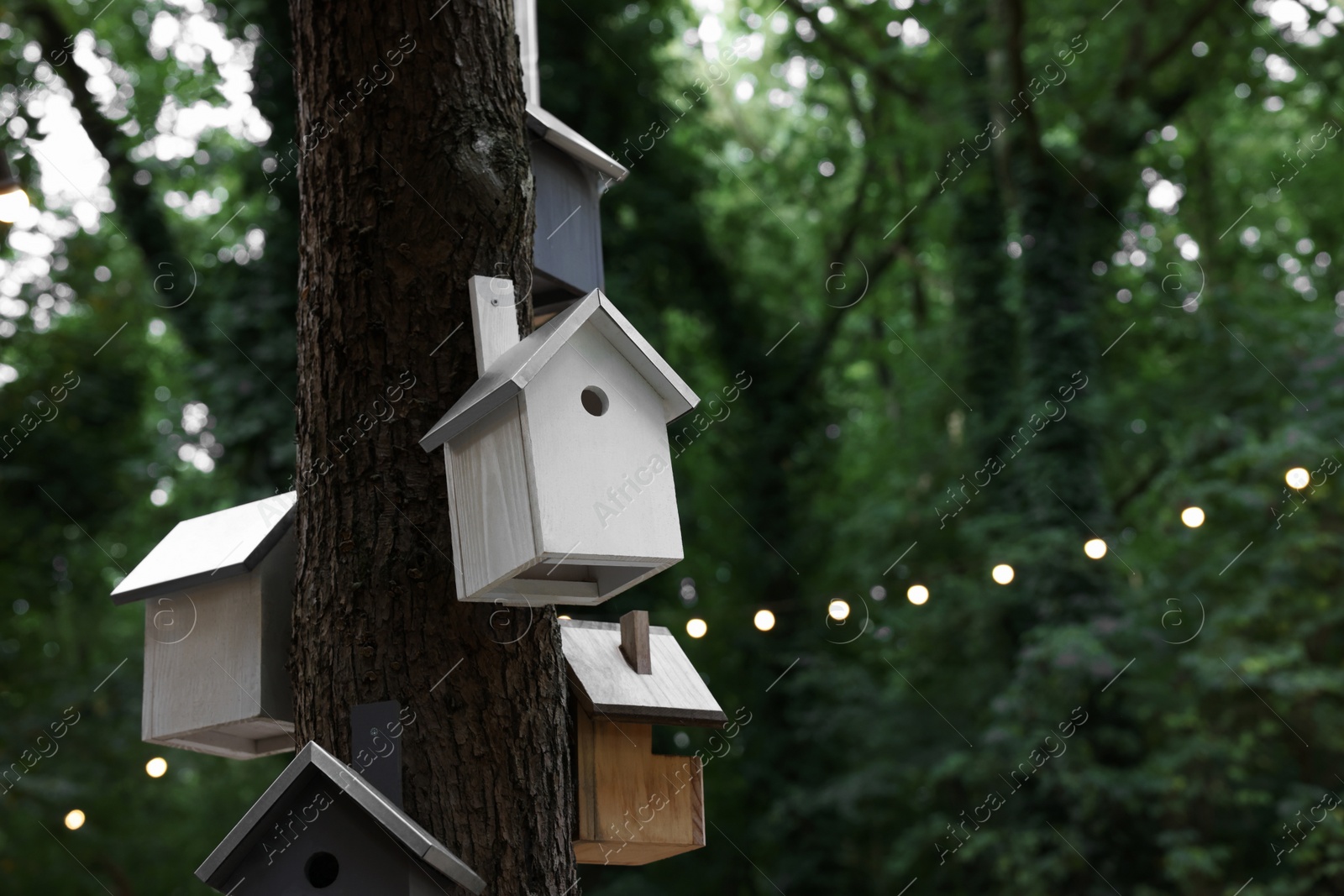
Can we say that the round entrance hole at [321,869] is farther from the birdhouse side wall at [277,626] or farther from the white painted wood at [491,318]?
the white painted wood at [491,318]

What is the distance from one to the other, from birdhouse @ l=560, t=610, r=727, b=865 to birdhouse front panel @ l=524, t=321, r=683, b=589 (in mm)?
480

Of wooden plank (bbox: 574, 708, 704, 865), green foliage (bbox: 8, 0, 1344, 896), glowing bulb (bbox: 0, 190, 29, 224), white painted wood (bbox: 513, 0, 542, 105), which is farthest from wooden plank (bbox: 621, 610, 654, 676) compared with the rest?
green foliage (bbox: 8, 0, 1344, 896)

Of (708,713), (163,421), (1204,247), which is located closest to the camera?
(708,713)

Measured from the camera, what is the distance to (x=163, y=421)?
10023 mm

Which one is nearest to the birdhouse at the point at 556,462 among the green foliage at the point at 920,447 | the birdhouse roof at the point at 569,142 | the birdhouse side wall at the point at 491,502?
the birdhouse side wall at the point at 491,502

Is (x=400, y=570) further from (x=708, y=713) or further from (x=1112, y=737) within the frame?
(x=1112, y=737)

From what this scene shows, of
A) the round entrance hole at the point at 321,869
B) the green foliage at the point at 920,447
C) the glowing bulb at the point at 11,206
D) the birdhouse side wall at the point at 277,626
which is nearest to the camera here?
the round entrance hole at the point at 321,869

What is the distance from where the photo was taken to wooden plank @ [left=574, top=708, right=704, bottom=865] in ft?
7.62

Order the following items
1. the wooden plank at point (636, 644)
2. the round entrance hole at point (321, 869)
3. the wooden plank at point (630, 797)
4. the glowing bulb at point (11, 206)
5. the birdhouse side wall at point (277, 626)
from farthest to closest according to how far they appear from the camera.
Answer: the glowing bulb at point (11, 206), the wooden plank at point (636, 644), the wooden plank at point (630, 797), the birdhouse side wall at point (277, 626), the round entrance hole at point (321, 869)

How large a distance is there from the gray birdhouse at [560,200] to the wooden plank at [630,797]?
90 cm

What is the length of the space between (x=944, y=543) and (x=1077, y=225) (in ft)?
9.50

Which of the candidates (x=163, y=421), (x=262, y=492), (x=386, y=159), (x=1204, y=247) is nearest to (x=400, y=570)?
(x=386, y=159)

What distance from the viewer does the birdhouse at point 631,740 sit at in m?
2.34

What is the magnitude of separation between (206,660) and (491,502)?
2.55 ft
